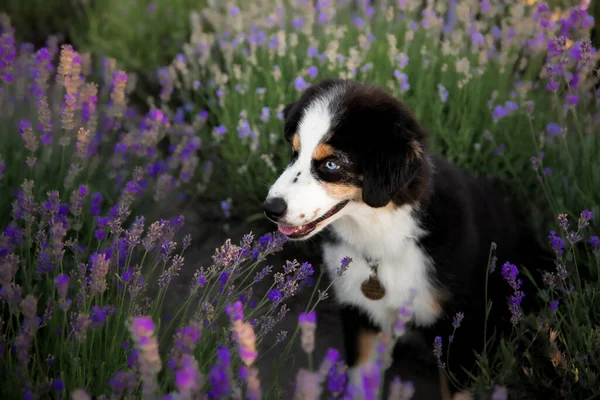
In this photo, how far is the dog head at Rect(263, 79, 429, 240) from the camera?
234 centimetres

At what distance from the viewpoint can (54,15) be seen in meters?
6.79

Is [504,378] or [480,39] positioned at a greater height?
[480,39]

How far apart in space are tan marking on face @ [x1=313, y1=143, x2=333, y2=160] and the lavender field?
0.38m

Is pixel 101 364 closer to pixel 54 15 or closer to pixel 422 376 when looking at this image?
pixel 422 376

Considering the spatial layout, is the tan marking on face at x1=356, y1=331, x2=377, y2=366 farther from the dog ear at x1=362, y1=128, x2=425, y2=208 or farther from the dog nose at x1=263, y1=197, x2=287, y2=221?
the dog nose at x1=263, y1=197, x2=287, y2=221

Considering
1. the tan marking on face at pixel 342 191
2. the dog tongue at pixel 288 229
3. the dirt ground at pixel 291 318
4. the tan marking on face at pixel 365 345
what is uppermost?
the tan marking on face at pixel 342 191

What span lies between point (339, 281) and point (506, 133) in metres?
1.39

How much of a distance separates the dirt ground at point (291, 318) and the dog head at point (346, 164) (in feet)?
1.89

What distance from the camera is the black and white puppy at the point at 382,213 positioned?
237 cm

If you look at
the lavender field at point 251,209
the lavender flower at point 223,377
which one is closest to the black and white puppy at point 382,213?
the lavender field at point 251,209

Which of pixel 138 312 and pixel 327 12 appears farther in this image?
pixel 327 12

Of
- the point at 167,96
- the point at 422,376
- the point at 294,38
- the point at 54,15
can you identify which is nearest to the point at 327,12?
the point at 294,38

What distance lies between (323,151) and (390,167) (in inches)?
10.1

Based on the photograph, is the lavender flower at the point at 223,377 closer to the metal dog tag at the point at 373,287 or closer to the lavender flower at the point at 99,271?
the lavender flower at the point at 99,271
